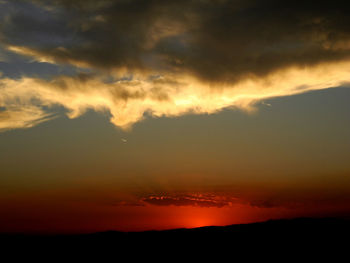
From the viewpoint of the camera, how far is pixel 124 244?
49.9 m

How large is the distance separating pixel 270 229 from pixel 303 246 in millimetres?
12206

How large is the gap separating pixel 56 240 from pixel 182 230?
19.2 meters

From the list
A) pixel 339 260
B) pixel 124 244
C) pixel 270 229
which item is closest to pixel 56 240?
pixel 124 244

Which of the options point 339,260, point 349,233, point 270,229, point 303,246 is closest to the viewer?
point 339,260

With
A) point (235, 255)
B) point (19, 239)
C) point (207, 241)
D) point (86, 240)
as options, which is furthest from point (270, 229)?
point (19, 239)

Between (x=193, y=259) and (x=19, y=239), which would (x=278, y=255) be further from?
(x=19, y=239)

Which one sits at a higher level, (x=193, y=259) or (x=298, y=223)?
(x=298, y=223)

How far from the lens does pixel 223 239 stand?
50000 mm

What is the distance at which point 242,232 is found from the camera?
5403cm

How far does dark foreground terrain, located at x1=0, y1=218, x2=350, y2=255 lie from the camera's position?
43.9 meters

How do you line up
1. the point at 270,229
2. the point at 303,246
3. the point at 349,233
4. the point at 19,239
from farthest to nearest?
the point at 19,239 → the point at 270,229 → the point at 349,233 → the point at 303,246

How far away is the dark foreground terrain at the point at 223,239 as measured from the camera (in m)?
43.9

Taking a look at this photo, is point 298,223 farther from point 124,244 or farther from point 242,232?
point 124,244

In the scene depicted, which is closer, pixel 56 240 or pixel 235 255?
pixel 235 255
